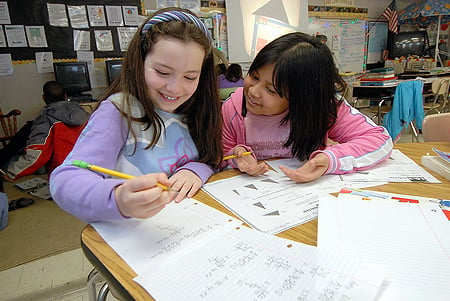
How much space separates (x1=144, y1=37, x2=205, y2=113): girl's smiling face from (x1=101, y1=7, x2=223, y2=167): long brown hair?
0.02 meters

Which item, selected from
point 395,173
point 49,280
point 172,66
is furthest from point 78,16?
point 395,173

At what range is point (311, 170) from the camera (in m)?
0.79

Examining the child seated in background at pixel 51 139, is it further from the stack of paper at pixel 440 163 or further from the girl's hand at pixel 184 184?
the stack of paper at pixel 440 163

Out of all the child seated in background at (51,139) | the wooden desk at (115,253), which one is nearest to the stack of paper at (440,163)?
the wooden desk at (115,253)

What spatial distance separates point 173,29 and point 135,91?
Answer: 189 millimetres

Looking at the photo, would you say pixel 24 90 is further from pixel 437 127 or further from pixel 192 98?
pixel 437 127

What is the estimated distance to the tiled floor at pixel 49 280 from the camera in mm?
1366

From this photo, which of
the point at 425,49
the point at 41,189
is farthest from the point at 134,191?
the point at 425,49

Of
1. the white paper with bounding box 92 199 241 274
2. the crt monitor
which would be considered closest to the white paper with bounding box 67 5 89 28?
the crt monitor

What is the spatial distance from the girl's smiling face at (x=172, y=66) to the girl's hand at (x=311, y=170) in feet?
1.16

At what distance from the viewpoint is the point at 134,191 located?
0.49 metres

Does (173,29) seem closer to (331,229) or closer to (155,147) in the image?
(155,147)

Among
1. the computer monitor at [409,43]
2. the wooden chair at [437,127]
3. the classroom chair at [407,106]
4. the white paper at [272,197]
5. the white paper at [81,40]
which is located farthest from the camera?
the computer monitor at [409,43]

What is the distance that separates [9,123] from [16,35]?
0.98 m
